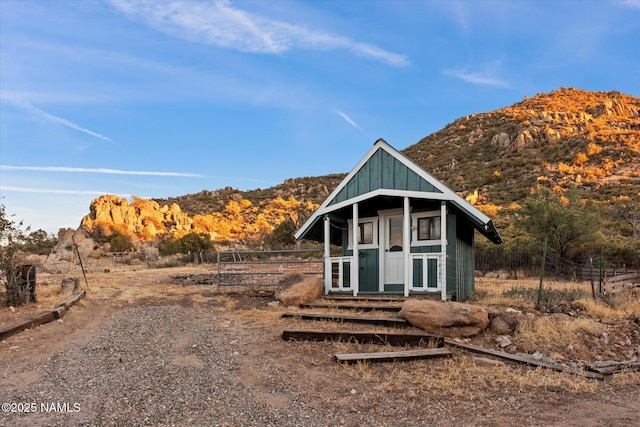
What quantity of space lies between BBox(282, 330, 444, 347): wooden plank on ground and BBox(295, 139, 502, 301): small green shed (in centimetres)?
350

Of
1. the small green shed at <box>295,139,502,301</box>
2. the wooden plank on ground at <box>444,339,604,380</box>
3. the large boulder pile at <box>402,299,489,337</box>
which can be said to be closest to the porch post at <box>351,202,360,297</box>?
the small green shed at <box>295,139,502,301</box>

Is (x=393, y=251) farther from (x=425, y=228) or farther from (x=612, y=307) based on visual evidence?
(x=612, y=307)

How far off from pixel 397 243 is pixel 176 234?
40643 millimetres

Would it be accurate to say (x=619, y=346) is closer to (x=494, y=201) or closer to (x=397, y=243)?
(x=397, y=243)

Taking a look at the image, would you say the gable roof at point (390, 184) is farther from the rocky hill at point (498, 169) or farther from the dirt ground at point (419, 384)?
the rocky hill at point (498, 169)

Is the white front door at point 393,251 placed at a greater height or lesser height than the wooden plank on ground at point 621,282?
greater

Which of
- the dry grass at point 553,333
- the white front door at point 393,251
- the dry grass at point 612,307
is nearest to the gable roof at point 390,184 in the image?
the white front door at point 393,251

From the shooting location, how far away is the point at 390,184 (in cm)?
1280

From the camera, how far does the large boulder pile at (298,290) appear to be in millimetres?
12164

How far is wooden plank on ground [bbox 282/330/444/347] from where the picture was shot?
821 cm

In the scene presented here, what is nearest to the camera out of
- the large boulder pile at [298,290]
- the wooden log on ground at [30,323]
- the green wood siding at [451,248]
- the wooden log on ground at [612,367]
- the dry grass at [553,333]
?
the wooden log on ground at [612,367]

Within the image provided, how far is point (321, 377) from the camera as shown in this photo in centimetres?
646

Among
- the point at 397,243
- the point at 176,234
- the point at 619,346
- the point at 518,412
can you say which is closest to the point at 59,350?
the point at 518,412

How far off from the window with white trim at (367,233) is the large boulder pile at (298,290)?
1894 mm
